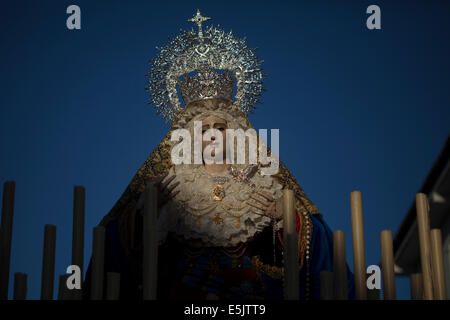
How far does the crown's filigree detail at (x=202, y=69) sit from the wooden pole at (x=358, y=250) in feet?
7.40

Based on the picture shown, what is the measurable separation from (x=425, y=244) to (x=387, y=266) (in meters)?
0.17

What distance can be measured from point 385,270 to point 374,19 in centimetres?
378

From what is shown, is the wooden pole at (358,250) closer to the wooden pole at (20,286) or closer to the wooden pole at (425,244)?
the wooden pole at (425,244)

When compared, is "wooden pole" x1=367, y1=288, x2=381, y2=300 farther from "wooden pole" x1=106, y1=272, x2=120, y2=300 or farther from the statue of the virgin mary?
the statue of the virgin mary

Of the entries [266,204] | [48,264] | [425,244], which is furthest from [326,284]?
[266,204]

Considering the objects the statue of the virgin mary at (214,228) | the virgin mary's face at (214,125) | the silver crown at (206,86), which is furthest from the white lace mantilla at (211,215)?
the silver crown at (206,86)

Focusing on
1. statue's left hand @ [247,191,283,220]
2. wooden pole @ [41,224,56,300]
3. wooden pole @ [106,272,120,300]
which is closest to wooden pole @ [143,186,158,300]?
wooden pole @ [106,272,120,300]

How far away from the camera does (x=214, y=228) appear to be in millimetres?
4430

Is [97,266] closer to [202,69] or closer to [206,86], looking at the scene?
[206,86]

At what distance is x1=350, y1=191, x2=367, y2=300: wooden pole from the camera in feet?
9.23
